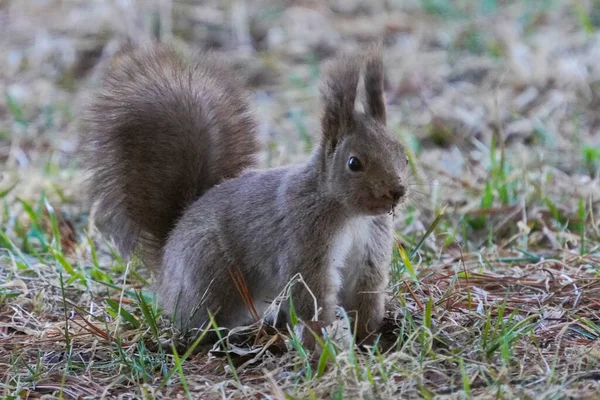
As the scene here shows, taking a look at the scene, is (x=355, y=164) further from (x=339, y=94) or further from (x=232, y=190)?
(x=232, y=190)

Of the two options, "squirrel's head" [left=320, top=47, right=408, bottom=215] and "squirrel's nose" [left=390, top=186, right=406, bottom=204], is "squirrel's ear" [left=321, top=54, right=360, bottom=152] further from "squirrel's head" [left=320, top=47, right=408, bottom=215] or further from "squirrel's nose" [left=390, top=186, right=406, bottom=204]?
"squirrel's nose" [left=390, top=186, right=406, bottom=204]

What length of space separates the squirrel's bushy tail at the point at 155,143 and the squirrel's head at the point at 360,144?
1.80 ft

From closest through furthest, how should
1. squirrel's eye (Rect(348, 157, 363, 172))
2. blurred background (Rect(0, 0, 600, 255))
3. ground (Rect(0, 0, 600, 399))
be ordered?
ground (Rect(0, 0, 600, 399)) < squirrel's eye (Rect(348, 157, 363, 172)) < blurred background (Rect(0, 0, 600, 255))

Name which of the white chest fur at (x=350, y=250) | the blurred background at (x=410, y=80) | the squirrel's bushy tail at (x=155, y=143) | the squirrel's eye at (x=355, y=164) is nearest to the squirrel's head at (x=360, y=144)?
the squirrel's eye at (x=355, y=164)

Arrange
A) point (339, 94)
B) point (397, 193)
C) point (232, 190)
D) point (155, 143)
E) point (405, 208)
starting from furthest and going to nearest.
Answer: point (405, 208)
point (155, 143)
point (232, 190)
point (339, 94)
point (397, 193)

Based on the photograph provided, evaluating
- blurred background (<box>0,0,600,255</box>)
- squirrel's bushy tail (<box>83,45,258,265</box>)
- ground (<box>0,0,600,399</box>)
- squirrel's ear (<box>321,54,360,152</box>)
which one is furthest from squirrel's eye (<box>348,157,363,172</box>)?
blurred background (<box>0,0,600,255</box>)

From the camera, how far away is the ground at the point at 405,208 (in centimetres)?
238

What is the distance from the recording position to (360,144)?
8.23 ft

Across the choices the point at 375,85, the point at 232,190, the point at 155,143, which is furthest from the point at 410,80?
the point at 375,85

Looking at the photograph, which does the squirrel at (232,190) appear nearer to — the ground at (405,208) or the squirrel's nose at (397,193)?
the squirrel's nose at (397,193)

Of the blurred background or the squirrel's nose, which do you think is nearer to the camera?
the squirrel's nose

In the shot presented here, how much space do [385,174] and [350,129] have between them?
7.2 inches

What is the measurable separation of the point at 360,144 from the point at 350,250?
317 mm

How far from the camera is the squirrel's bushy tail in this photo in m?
3.04
